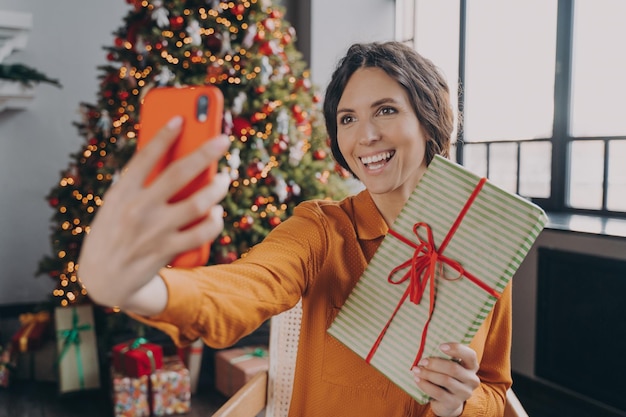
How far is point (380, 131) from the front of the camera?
1.10m

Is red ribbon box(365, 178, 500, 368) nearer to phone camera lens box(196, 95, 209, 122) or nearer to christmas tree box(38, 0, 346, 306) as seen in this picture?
phone camera lens box(196, 95, 209, 122)

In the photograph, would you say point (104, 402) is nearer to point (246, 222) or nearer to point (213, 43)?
point (246, 222)

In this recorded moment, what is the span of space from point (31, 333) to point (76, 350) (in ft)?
1.22

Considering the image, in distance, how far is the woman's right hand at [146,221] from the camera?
1.51 feet

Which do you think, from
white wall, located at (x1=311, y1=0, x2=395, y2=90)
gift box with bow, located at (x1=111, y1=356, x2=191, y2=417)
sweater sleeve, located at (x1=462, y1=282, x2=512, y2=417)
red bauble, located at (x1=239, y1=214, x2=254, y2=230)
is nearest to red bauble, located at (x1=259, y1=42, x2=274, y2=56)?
red bauble, located at (x1=239, y1=214, x2=254, y2=230)

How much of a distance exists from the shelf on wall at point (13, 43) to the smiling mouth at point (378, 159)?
3771 mm

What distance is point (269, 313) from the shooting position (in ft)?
2.78

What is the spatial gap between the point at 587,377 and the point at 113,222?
2.91 m

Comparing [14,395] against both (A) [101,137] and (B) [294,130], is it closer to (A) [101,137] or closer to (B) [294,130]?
(A) [101,137]

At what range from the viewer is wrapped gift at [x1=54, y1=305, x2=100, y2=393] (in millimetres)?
3004

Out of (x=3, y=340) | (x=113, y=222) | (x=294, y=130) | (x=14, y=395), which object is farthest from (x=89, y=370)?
(x=113, y=222)

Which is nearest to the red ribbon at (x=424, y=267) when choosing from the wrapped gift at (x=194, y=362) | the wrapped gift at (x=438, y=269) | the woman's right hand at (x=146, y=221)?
the wrapped gift at (x=438, y=269)

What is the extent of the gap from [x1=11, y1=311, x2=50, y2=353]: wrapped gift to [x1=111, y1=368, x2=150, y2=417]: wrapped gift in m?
0.75

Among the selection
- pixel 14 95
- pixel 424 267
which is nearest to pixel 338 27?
pixel 14 95
